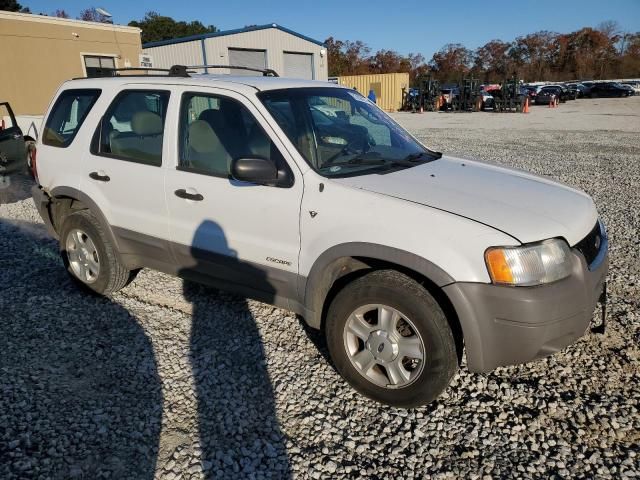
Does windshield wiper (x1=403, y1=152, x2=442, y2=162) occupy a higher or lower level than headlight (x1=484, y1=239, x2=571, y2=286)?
higher

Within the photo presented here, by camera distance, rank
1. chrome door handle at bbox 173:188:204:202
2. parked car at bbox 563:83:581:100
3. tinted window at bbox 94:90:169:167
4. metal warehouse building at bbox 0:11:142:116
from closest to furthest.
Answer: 1. chrome door handle at bbox 173:188:204:202
2. tinted window at bbox 94:90:169:167
3. metal warehouse building at bbox 0:11:142:116
4. parked car at bbox 563:83:581:100

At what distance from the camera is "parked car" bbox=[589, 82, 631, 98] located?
43.3 m

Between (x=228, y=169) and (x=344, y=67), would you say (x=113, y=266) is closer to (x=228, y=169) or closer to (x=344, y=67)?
(x=228, y=169)

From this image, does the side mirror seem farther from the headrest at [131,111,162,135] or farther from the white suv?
the headrest at [131,111,162,135]

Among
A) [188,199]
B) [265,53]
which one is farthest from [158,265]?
[265,53]

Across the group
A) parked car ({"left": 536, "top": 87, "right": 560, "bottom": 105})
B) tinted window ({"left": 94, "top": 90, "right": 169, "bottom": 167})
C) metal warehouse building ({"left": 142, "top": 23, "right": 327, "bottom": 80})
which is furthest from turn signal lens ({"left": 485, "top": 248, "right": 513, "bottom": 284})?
parked car ({"left": 536, "top": 87, "right": 560, "bottom": 105})

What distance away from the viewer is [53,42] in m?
17.0

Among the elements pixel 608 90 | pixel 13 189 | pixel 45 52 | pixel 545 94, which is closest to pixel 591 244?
pixel 13 189

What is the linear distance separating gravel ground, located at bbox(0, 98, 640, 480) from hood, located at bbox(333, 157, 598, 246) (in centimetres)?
105

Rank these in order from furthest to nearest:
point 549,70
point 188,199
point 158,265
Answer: point 549,70 → point 158,265 → point 188,199

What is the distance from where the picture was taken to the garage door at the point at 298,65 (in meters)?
26.7

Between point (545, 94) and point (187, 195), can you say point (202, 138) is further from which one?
point (545, 94)

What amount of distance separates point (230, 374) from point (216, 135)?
5.49ft

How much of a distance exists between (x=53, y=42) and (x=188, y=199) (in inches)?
684
